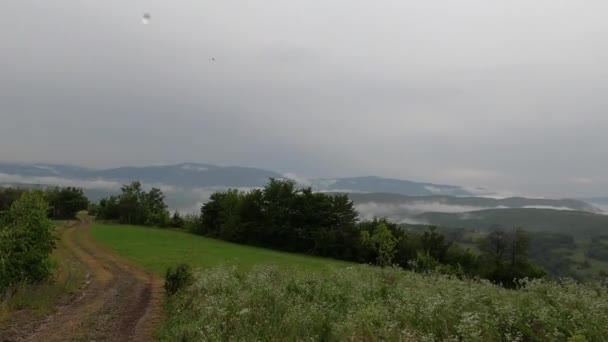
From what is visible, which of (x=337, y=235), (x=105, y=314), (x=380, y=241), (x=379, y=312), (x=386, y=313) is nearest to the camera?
(x=386, y=313)

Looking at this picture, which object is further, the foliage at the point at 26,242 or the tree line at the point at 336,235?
the tree line at the point at 336,235

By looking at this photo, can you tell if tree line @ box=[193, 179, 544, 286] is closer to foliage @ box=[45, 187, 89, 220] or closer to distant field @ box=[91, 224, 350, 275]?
distant field @ box=[91, 224, 350, 275]

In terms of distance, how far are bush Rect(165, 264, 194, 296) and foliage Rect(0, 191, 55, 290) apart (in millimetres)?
5356

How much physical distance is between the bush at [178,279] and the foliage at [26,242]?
5.36 metres

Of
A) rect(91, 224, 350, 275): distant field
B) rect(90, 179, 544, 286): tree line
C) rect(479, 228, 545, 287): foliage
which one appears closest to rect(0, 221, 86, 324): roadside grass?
rect(91, 224, 350, 275): distant field

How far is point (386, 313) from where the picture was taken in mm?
10492

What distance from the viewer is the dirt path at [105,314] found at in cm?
1408

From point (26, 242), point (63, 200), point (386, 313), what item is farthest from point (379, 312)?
point (63, 200)

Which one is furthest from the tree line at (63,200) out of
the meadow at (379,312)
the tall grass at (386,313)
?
the tall grass at (386,313)

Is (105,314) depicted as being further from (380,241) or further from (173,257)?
(380,241)

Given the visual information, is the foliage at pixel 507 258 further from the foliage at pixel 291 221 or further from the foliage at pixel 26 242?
the foliage at pixel 26 242

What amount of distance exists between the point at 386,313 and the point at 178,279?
13.9 m

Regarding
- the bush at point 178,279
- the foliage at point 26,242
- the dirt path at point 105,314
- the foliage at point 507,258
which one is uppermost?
the foliage at point 26,242

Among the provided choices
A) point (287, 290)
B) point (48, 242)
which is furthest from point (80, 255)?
point (287, 290)
